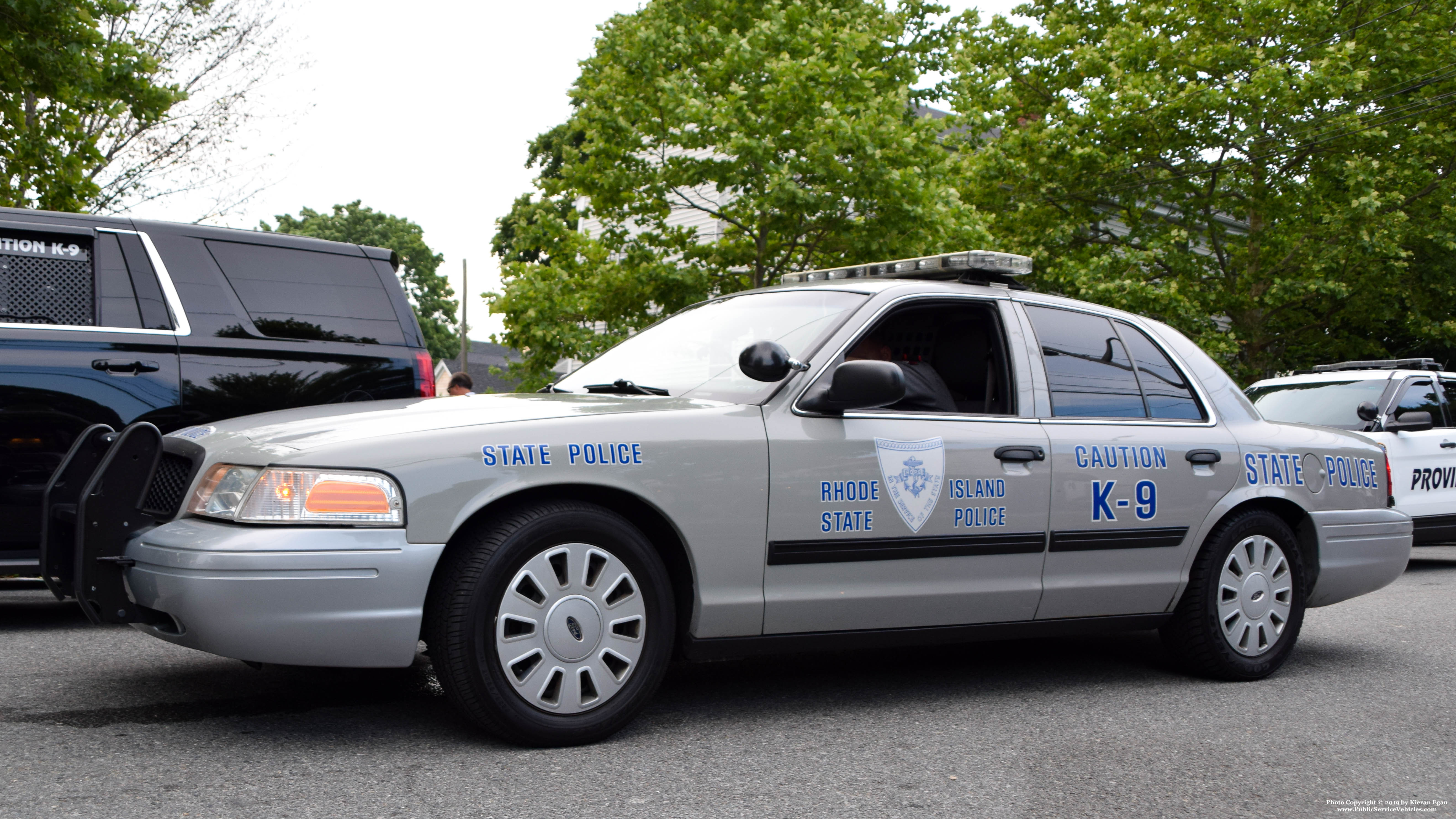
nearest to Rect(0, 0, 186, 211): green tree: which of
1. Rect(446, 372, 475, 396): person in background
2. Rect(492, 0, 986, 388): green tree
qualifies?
Rect(446, 372, 475, 396): person in background

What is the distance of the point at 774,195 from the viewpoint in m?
16.8

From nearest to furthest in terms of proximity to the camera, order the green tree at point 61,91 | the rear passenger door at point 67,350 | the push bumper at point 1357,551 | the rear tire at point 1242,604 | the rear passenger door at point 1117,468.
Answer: the rear passenger door at point 1117,468 → the rear tire at point 1242,604 → the rear passenger door at point 67,350 → the push bumper at point 1357,551 → the green tree at point 61,91

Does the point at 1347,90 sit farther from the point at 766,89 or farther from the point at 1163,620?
the point at 1163,620

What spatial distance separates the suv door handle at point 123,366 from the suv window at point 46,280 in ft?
0.68

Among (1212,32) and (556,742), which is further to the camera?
(1212,32)

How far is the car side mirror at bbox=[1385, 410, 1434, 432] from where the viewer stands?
33.3 ft

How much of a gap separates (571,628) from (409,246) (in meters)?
69.7

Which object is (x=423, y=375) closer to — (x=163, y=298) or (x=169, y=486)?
(x=163, y=298)

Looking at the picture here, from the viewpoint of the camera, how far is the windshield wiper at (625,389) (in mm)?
4664

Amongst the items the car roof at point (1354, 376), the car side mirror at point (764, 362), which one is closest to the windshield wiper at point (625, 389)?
the car side mirror at point (764, 362)

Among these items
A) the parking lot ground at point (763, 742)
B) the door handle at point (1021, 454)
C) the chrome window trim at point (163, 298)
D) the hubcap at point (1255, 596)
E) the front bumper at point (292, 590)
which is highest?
the chrome window trim at point (163, 298)

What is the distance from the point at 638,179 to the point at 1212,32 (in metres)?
11.4

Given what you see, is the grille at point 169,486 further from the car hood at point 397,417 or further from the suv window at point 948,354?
the suv window at point 948,354

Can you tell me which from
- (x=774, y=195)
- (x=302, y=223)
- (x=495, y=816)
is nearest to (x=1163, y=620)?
(x=495, y=816)
